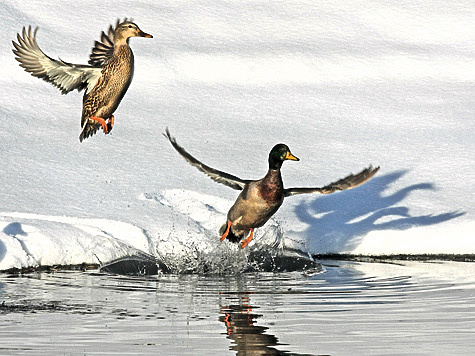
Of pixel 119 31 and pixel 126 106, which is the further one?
pixel 126 106

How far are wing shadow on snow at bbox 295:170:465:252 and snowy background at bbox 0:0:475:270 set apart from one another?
0.02m

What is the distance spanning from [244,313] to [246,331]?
49 centimetres

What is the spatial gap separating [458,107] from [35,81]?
189 inches

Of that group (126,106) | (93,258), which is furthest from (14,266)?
(126,106)

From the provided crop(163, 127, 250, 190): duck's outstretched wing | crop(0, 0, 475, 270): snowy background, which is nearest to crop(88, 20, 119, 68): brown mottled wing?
crop(163, 127, 250, 190): duck's outstretched wing

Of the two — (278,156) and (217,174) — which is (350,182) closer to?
(278,156)

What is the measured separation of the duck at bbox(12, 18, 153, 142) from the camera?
656 cm

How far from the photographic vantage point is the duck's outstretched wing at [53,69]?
266 inches

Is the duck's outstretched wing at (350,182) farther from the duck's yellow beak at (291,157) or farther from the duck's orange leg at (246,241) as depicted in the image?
the duck's orange leg at (246,241)

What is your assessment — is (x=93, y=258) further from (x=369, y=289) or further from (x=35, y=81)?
(x=35, y=81)

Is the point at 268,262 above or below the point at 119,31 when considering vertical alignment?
below

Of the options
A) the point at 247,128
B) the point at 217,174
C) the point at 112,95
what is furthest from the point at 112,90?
the point at 247,128

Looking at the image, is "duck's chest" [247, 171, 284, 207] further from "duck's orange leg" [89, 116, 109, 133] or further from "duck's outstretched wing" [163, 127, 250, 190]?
"duck's orange leg" [89, 116, 109, 133]

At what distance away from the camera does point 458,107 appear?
35.4 ft
